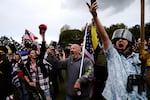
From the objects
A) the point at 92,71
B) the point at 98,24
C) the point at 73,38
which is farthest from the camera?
the point at 73,38

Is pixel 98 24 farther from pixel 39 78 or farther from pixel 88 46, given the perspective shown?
pixel 39 78

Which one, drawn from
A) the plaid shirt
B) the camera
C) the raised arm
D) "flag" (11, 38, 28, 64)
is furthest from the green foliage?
the camera

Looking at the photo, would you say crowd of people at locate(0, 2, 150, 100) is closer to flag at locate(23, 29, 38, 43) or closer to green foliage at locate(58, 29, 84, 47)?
green foliage at locate(58, 29, 84, 47)

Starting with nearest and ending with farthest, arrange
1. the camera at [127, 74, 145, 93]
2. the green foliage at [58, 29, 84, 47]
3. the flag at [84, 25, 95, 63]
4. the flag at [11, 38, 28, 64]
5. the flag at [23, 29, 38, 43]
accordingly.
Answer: the camera at [127, 74, 145, 93]
the flag at [84, 25, 95, 63]
the green foliage at [58, 29, 84, 47]
the flag at [11, 38, 28, 64]
the flag at [23, 29, 38, 43]

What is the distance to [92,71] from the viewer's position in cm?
902

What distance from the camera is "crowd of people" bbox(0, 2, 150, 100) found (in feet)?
17.9

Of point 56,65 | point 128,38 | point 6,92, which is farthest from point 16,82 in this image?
point 128,38

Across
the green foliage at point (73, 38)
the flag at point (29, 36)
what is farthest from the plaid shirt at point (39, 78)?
the flag at point (29, 36)

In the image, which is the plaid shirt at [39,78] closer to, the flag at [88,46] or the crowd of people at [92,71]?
the crowd of people at [92,71]

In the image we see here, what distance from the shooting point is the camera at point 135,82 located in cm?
538

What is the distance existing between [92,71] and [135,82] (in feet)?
12.0

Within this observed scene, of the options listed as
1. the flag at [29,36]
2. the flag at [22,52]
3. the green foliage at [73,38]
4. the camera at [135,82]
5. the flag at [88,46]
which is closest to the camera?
the camera at [135,82]

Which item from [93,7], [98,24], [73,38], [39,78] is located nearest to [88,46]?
[39,78]

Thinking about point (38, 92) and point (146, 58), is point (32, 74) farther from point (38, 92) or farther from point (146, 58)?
point (146, 58)
